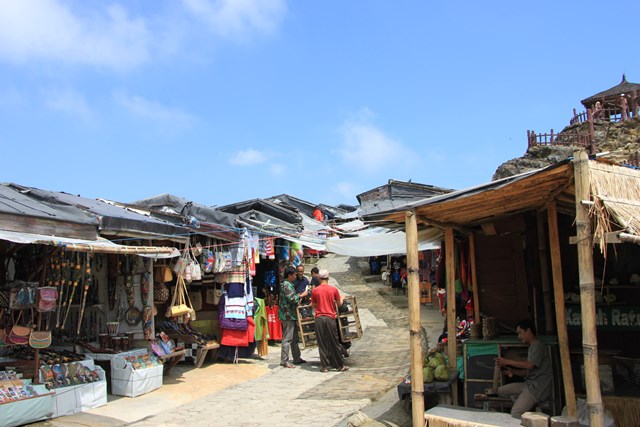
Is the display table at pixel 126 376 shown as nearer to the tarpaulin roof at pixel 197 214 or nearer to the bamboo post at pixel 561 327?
the tarpaulin roof at pixel 197 214

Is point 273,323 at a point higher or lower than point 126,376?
higher

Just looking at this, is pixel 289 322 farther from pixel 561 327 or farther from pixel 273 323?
pixel 561 327

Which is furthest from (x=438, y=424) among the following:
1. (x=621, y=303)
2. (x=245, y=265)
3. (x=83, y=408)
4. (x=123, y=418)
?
(x=245, y=265)

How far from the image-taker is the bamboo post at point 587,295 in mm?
4453

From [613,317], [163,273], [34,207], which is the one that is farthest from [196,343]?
[613,317]

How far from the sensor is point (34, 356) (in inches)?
295

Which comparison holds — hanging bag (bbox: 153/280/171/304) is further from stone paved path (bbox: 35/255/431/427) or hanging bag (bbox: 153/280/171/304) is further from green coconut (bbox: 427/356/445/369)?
green coconut (bbox: 427/356/445/369)

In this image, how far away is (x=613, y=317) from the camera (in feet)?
23.4

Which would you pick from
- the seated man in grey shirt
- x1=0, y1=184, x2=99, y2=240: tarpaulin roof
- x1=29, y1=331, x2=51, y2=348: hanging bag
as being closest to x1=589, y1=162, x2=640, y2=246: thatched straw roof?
the seated man in grey shirt

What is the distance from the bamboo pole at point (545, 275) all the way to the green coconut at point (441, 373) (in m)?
1.70

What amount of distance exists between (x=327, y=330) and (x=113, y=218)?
453cm

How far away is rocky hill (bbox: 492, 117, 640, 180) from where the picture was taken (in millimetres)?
31141

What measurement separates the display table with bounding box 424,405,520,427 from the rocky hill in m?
27.1

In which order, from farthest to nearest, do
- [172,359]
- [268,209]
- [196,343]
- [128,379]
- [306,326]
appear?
[268,209], [306,326], [196,343], [172,359], [128,379]
